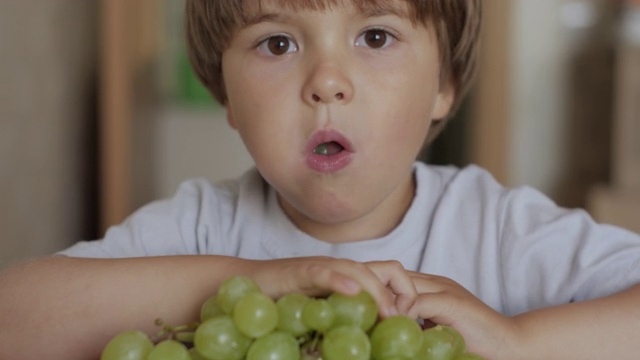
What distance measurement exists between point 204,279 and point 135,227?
29 centimetres

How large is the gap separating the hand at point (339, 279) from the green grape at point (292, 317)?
0.04m

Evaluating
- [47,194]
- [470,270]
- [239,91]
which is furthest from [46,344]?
[47,194]

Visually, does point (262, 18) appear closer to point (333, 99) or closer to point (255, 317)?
point (333, 99)

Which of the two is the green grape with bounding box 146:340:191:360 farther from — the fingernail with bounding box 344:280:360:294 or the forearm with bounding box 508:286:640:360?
the forearm with bounding box 508:286:640:360

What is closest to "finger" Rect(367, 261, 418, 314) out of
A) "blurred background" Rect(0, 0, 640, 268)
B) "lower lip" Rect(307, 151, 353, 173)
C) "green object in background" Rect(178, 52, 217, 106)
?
"lower lip" Rect(307, 151, 353, 173)

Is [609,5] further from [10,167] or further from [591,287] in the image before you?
[591,287]

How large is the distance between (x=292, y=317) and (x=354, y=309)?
1.8 inches

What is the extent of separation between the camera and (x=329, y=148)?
96 centimetres

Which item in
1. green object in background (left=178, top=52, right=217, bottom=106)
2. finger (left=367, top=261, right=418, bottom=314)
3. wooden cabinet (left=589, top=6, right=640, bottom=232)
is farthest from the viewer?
green object in background (left=178, top=52, right=217, bottom=106)

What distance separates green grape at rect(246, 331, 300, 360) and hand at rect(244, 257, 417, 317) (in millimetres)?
56

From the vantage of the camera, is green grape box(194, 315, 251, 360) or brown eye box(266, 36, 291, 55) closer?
green grape box(194, 315, 251, 360)

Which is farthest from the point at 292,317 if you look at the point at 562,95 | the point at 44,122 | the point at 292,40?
the point at 562,95

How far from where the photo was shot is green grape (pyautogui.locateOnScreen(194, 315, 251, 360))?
65cm

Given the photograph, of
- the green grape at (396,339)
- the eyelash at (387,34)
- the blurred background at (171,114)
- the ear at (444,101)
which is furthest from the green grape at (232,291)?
the blurred background at (171,114)
